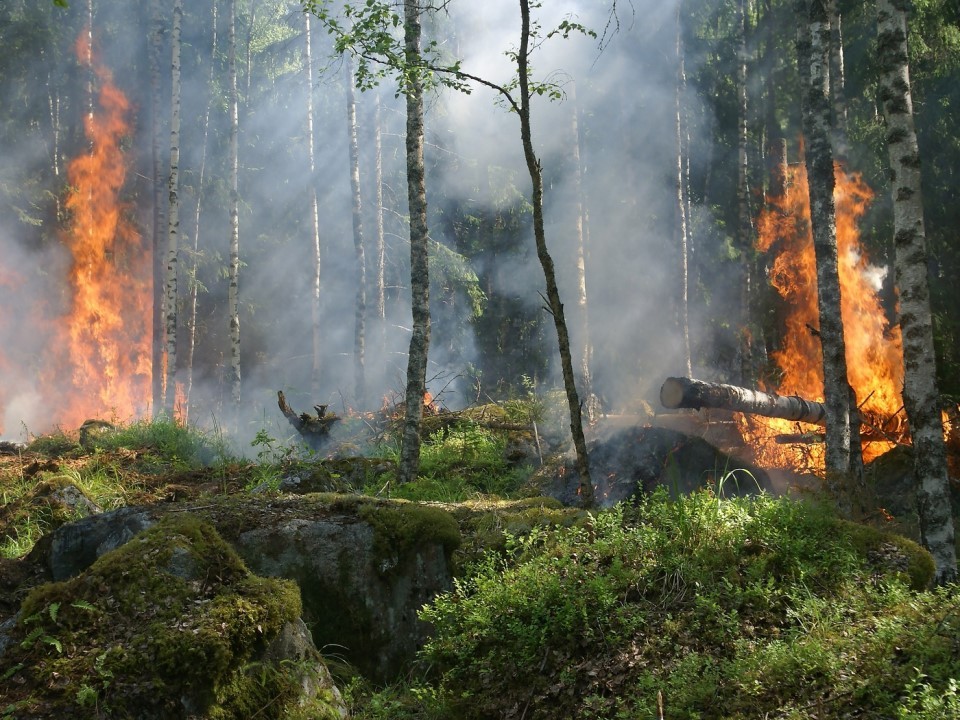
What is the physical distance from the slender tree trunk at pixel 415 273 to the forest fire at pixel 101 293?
17.2 meters

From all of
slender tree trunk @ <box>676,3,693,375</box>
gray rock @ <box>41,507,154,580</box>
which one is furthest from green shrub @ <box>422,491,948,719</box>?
slender tree trunk @ <box>676,3,693,375</box>

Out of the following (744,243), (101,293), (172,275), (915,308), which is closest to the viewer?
(915,308)

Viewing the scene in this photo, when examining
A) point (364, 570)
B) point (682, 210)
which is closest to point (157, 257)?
point (682, 210)

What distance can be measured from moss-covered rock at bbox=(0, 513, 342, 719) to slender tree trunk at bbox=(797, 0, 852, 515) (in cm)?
706

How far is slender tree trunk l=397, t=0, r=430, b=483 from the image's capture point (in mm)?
10227

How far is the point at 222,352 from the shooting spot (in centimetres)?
3144

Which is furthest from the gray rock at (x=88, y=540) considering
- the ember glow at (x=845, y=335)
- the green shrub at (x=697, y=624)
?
the ember glow at (x=845, y=335)

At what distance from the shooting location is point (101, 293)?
26.2 m

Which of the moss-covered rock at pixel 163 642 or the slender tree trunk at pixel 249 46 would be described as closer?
the moss-covered rock at pixel 163 642

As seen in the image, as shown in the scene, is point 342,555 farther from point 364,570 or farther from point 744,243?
point 744,243

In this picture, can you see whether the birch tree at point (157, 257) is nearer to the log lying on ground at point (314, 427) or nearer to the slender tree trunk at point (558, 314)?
the log lying on ground at point (314, 427)

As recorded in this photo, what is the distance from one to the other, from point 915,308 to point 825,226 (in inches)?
111

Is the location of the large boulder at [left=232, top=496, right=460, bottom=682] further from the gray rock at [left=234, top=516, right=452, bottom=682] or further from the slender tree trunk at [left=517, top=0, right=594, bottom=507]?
the slender tree trunk at [left=517, top=0, right=594, bottom=507]

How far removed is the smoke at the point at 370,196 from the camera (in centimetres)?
2488
